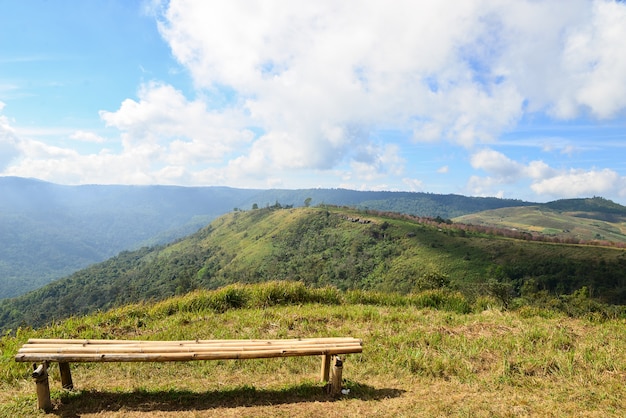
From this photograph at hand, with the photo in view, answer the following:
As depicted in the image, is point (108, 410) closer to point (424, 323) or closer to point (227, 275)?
point (424, 323)

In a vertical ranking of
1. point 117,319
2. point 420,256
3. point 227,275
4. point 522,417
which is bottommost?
point 227,275

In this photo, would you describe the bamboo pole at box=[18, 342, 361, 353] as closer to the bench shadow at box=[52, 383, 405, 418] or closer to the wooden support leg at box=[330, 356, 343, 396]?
the wooden support leg at box=[330, 356, 343, 396]

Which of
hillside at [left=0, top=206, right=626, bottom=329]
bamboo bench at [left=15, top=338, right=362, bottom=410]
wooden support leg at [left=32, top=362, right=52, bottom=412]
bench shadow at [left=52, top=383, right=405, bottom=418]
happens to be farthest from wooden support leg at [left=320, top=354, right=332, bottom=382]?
hillside at [left=0, top=206, right=626, bottom=329]

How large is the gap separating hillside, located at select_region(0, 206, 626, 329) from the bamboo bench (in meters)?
27.0

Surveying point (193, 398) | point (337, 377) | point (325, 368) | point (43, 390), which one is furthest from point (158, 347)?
point (337, 377)

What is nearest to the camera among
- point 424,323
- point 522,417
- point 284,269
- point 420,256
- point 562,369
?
point 522,417

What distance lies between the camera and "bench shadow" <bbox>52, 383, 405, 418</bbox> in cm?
445

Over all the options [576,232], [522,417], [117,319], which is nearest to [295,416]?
[522,417]

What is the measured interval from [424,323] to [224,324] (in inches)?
193

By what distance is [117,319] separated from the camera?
8164mm

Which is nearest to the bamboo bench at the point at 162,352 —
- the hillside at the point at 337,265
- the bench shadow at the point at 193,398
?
the bench shadow at the point at 193,398

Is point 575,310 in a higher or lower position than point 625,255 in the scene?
higher

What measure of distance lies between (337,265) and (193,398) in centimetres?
8114

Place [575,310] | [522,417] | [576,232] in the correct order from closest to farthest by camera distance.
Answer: [522,417] < [575,310] < [576,232]
